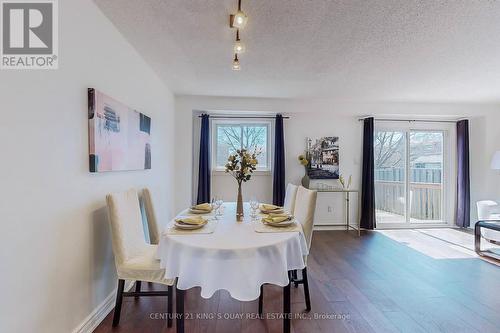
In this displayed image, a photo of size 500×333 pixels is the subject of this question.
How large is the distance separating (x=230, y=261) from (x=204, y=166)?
10.3ft

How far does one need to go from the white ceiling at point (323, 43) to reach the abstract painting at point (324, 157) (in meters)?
1.18

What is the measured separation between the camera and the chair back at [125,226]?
1854 millimetres

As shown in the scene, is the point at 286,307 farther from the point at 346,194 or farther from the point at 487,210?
the point at 487,210

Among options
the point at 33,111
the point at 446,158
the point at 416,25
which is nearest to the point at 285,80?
the point at 416,25

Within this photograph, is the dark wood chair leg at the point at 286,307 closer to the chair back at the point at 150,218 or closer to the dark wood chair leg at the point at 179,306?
the dark wood chair leg at the point at 179,306

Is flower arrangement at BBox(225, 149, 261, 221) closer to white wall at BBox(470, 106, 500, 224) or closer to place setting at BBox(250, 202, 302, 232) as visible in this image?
place setting at BBox(250, 202, 302, 232)

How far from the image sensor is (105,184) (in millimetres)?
2057

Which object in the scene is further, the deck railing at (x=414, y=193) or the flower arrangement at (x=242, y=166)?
the deck railing at (x=414, y=193)

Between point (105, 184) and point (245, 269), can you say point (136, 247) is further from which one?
point (245, 269)

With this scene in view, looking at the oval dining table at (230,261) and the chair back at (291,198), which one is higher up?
the chair back at (291,198)

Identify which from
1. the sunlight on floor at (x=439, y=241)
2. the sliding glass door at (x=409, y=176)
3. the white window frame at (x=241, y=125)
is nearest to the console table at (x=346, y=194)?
the sunlight on floor at (x=439, y=241)

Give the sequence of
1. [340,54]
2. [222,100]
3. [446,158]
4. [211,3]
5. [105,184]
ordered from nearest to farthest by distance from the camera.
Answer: [211,3] → [105,184] → [340,54] → [222,100] → [446,158]

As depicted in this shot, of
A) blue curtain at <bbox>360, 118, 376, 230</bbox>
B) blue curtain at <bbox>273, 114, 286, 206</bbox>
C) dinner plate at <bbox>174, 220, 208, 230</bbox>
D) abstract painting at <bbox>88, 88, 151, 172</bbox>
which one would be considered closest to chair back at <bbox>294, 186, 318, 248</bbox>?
dinner plate at <bbox>174, 220, 208, 230</bbox>

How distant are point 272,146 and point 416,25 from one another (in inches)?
117
